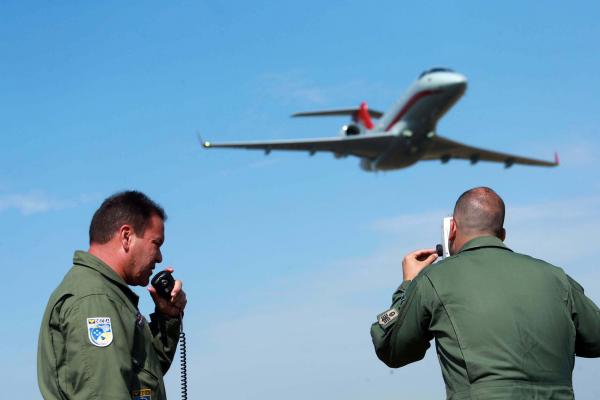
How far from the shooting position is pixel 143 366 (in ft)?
12.8

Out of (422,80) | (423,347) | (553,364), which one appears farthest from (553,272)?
(422,80)

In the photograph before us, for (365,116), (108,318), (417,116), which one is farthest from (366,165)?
(108,318)

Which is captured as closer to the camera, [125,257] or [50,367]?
[50,367]

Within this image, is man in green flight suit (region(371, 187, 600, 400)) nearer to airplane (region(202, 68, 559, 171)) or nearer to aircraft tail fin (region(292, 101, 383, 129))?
airplane (region(202, 68, 559, 171))

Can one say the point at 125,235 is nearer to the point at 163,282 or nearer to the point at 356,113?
the point at 163,282

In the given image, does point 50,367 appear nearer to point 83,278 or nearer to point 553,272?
point 83,278

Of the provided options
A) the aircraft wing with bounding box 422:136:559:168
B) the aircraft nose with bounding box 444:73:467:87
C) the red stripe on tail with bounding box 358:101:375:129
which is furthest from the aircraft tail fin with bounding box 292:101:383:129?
the aircraft nose with bounding box 444:73:467:87

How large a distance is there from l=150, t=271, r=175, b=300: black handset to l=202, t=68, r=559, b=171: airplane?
41329 mm

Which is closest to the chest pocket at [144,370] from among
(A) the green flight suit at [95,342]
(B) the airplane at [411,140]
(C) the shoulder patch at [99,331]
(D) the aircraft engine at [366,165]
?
(A) the green flight suit at [95,342]

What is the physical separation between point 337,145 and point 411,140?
486 cm

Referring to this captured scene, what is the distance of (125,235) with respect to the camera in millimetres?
4027

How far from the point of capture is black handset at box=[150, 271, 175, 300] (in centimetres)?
465

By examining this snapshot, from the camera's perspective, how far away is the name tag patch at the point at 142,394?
3793mm

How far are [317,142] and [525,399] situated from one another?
47010mm
